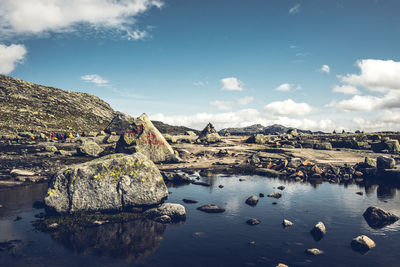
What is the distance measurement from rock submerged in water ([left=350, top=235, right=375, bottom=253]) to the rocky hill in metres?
117

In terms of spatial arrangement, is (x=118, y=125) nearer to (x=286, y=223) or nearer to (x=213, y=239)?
(x=213, y=239)

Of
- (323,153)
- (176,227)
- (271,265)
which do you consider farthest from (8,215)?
(323,153)

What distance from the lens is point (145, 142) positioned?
3928 centimetres

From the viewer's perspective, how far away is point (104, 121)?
173 metres

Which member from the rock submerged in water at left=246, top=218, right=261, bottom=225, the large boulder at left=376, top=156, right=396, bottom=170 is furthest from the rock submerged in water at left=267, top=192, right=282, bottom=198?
the large boulder at left=376, top=156, right=396, bottom=170

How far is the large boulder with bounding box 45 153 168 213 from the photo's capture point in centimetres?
1702

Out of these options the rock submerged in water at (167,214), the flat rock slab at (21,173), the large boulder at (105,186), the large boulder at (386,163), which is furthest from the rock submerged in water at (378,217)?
the flat rock slab at (21,173)

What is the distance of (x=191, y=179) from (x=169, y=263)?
Result: 18.6 meters

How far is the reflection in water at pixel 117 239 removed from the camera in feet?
42.8

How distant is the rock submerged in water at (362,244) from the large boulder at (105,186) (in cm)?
1341

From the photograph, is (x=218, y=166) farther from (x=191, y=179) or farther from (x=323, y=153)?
(x=323, y=153)

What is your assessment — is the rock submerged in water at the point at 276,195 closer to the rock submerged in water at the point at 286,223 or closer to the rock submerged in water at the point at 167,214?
the rock submerged in water at the point at 286,223

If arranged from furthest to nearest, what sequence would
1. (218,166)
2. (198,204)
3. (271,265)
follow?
1. (218,166)
2. (198,204)
3. (271,265)

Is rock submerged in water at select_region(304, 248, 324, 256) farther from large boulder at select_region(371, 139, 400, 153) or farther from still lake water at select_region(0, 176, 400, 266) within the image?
large boulder at select_region(371, 139, 400, 153)
